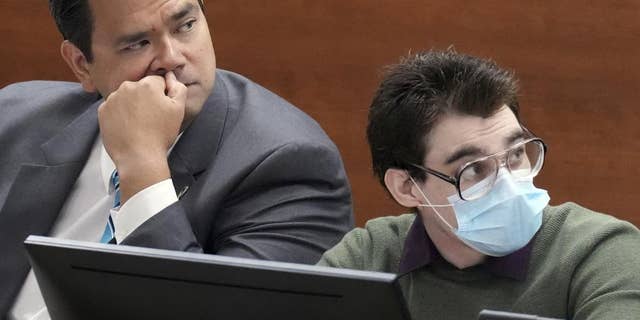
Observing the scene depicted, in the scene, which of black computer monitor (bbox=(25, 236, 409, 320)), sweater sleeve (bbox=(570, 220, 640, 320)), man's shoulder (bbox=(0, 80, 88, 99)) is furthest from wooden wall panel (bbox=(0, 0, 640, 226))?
black computer monitor (bbox=(25, 236, 409, 320))

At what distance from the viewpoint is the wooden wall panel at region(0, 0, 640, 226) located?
2.36 metres

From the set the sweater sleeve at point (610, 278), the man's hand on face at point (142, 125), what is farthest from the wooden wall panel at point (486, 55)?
the sweater sleeve at point (610, 278)

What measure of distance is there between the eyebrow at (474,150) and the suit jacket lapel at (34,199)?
2.04 ft

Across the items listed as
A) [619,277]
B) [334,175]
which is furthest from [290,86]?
[619,277]

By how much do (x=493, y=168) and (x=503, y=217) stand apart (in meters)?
0.06

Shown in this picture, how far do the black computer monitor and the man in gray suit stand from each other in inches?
15.9

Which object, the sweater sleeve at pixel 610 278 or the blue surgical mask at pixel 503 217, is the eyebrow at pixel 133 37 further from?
the sweater sleeve at pixel 610 278

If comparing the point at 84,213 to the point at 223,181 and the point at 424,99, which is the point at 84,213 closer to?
the point at 223,181

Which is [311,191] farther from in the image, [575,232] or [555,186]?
[555,186]

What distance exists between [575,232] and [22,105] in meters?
0.92

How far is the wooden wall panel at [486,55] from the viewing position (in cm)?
236

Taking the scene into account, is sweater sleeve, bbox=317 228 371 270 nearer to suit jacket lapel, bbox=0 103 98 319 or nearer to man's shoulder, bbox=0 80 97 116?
suit jacket lapel, bbox=0 103 98 319

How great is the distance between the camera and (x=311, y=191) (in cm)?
187

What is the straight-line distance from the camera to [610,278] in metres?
1.53
